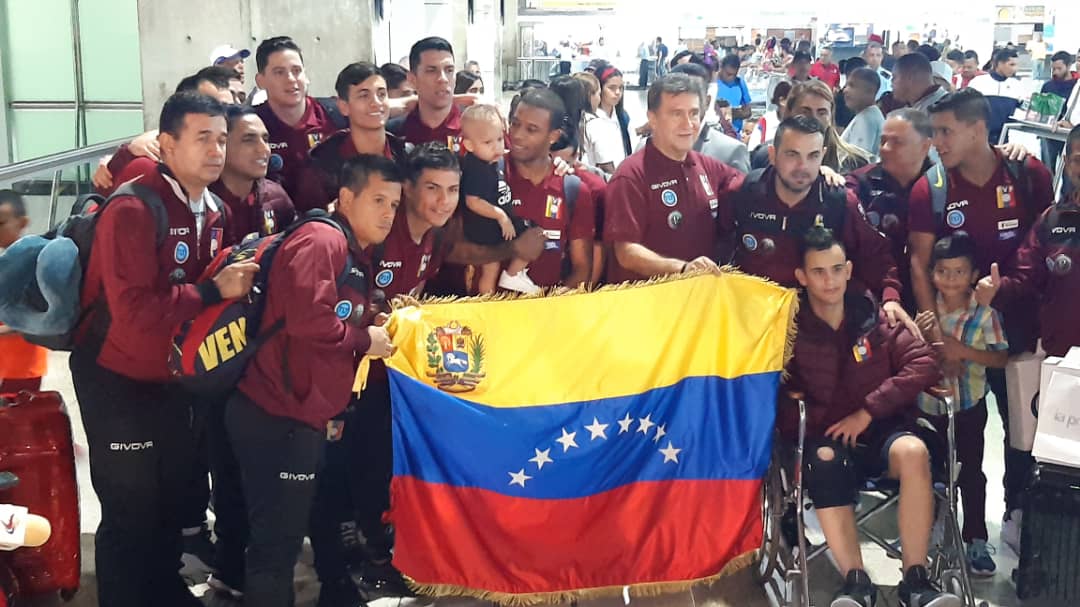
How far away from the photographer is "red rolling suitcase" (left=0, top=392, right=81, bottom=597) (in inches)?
138

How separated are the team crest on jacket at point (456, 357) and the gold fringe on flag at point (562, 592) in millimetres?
680

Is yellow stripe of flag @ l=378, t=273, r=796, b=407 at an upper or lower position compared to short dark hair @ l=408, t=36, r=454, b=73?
lower

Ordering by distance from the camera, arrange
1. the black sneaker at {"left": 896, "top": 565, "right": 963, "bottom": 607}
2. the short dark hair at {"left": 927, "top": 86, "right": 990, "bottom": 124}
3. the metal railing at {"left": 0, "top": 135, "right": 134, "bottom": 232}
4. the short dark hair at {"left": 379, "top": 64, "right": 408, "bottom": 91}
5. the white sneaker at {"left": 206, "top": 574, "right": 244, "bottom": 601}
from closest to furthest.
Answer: the black sneaker at {"left": 896, "top": 565, "right": 963, "bottom": 607} < the white sneaker at {"left": 206, "top": 574, "right": 244, "bottom": 601} < the short dark hair at {"left": 927, "top": 86, "right": 990, "bottom": 124} < the metal railing at {"left": 0, "top": 135, "right": 134, "bottom": 232} < the short dark hair at {"left": 379, "top": 64, "right": 408, "bottom": 91}

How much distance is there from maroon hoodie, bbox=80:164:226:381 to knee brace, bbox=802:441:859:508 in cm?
200

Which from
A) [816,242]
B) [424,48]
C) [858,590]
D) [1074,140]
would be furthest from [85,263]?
[1074,140]

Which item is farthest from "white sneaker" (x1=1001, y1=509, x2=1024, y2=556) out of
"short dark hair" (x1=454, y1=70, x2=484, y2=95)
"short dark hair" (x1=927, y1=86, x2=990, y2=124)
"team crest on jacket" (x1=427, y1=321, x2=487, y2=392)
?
"short dark hair" (x1=454, y1=70, x2=484, y2=95)

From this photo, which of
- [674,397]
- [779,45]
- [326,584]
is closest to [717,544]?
[674,397]

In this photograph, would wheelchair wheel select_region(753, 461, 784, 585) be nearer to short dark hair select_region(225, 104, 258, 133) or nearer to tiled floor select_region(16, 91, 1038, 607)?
tiled floor select_region(16, 91, 1038, 607)

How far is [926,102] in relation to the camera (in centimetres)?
627

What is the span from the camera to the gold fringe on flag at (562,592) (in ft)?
11.9

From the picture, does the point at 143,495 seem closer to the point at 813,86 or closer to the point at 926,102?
the point at 813,86

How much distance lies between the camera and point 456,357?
360 cm

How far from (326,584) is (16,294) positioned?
1362mm

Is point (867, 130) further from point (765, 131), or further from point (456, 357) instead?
point (456, 357)
